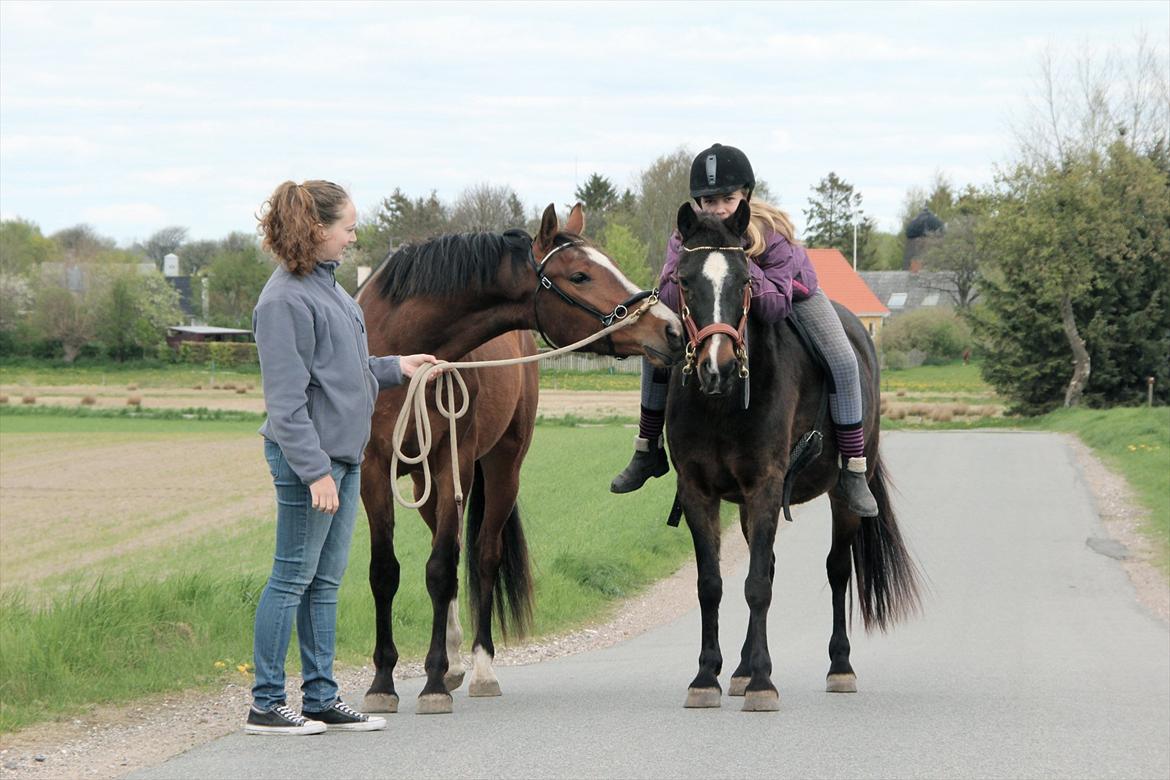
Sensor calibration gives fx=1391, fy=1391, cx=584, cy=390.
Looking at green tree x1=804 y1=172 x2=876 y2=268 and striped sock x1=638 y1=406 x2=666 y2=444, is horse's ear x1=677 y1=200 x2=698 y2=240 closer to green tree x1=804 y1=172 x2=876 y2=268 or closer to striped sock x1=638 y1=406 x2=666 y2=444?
striped sock x1=638 y1=406 x2=666 y2=444

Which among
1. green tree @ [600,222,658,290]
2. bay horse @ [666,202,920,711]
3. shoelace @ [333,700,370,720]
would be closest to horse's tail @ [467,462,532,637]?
bay horse @ [666,202,920,711]

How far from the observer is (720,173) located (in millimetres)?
6738

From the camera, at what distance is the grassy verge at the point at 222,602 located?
21.7 feet

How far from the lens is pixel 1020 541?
16172mm

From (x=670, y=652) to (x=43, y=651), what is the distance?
154 inches

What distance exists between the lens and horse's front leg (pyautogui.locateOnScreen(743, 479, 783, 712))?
20.3ft

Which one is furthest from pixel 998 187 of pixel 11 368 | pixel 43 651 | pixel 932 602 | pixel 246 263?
pixel 246 263

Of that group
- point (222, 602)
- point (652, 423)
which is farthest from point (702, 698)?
point (222, 602)

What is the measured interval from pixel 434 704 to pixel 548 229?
228cm

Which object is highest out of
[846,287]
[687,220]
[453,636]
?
[846,287]

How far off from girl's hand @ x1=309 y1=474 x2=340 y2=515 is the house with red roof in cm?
7508

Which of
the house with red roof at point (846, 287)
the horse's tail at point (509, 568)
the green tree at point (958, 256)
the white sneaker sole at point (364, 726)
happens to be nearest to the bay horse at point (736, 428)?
the white sneaker sole at point (364, 726)

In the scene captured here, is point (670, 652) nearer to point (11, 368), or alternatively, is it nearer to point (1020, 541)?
point (1020, 541)

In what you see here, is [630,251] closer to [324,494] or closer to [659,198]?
[659,198]
